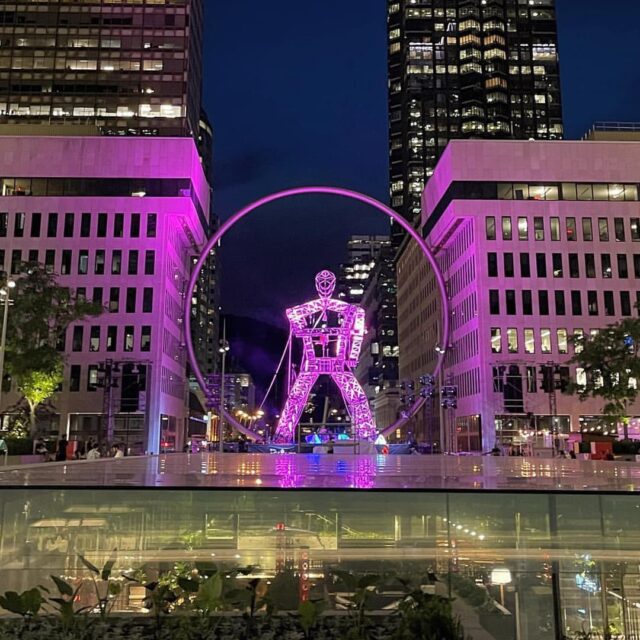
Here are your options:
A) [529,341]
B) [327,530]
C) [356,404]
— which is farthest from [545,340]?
[327,530]

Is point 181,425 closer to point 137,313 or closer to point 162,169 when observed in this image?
point 137,313

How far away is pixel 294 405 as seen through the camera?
55.7 m

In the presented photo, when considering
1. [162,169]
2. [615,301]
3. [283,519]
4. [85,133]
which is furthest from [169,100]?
[283,519]

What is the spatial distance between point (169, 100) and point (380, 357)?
91.5 meters

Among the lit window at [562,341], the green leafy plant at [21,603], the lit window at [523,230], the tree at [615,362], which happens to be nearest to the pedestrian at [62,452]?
the green leafy plant at [21,603]

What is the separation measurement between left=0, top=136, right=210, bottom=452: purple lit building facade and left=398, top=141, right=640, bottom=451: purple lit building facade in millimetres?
33944

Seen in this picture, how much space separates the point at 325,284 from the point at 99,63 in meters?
84.8

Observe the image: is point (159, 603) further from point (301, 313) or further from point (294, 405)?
point (294, 405)

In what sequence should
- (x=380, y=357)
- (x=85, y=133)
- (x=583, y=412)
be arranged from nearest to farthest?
(x=583, y=412) → (x=85, y=133) → (x=380, y=357)

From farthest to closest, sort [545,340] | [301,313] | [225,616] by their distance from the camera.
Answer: [545,340], [301,313], [225,616]

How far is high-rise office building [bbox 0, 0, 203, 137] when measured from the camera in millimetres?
116875

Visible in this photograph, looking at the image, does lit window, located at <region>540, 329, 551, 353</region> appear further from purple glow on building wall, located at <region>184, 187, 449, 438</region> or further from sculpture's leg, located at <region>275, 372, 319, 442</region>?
sculpture's leg, located at <region>275, 372, 319, 442</region>

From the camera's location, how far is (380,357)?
18588 centimetres

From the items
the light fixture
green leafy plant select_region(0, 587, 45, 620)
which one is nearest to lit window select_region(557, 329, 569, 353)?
the light fixture
